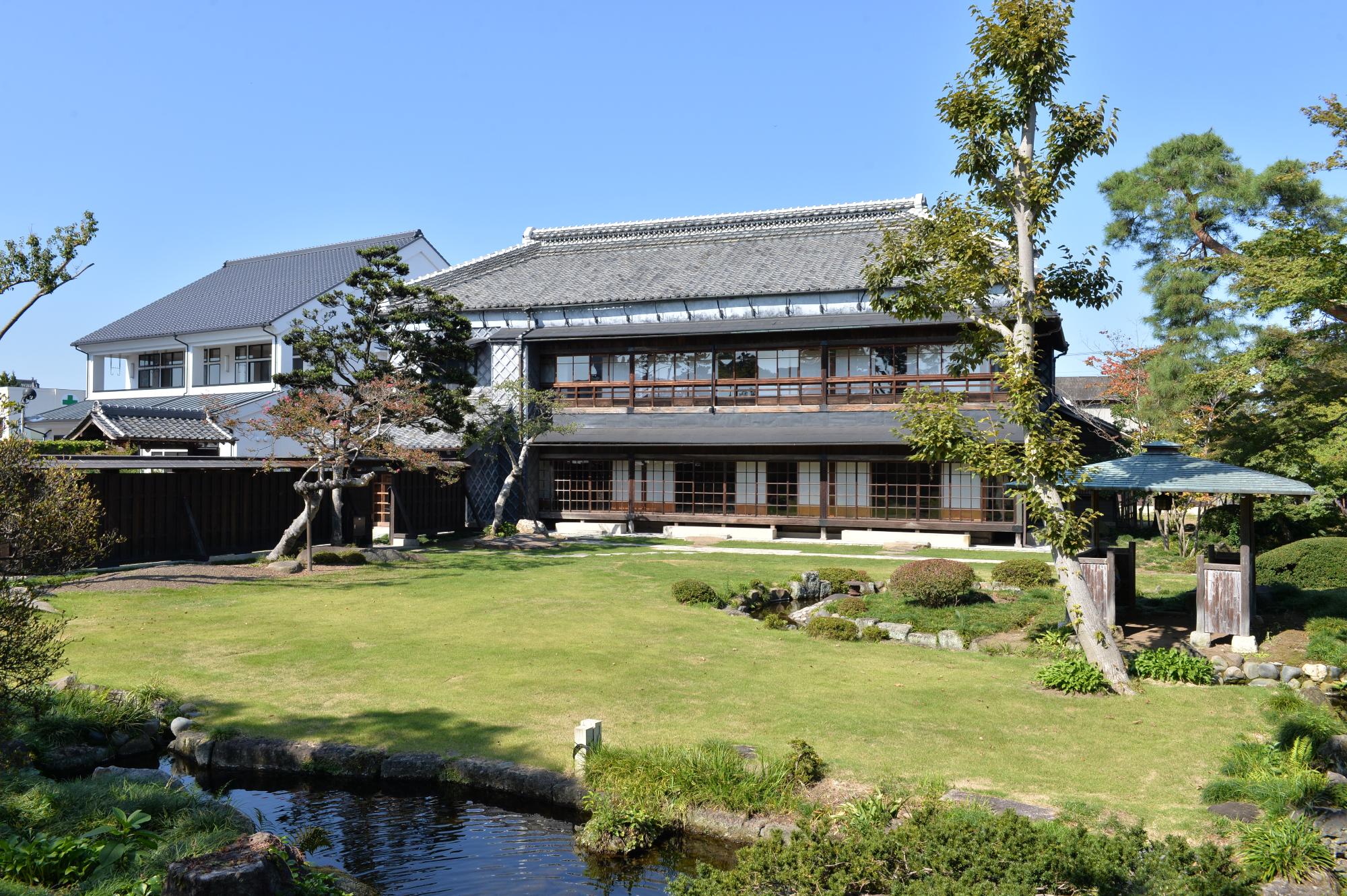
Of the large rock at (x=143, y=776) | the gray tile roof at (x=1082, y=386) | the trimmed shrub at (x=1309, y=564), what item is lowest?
the large rock at (x=143, y=776)

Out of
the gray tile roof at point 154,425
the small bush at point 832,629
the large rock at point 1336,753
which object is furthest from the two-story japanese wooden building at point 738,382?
the large rock at point 1336,753

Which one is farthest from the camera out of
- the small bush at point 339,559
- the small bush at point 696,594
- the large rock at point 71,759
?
the small bush at point 339,559

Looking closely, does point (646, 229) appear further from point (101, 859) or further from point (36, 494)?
point (101, 859)

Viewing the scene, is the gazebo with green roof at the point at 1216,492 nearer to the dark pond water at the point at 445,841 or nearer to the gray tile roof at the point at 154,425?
the dark pond water at the point at 445,841

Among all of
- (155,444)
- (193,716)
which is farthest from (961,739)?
(155,444)

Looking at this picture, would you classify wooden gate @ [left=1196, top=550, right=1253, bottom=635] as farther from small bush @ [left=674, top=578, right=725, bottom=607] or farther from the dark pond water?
the dark pond water

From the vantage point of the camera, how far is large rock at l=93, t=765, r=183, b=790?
262 inches

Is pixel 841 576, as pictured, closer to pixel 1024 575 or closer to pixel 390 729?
pixel 1024 575

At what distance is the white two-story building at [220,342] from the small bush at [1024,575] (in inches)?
894

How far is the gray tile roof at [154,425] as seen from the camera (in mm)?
24578

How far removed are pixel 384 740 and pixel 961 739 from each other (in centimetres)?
515

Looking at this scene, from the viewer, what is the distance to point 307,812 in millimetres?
7055

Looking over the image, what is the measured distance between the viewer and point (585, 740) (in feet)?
24.0

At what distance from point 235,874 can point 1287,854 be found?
610 cm
